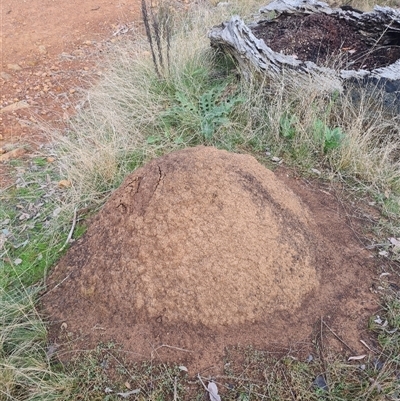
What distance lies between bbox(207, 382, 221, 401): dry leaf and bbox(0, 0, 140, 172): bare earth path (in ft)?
8.90

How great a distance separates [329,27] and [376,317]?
3.40 meters

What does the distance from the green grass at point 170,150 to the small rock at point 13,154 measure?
0.09m

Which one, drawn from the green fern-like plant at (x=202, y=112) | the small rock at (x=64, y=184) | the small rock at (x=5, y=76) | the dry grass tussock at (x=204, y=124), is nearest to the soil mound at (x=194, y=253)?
the dry grass tussock at (x=204, y=124)

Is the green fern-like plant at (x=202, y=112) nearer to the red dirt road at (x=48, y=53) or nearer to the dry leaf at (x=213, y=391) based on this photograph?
the red dirt road at (x=48, y=53)

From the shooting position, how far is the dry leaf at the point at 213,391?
157 centimetres

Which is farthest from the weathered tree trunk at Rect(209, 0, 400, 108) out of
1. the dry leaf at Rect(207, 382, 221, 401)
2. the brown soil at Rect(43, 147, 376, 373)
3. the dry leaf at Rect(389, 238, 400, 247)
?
the dry leaf at Rect(207, 382, 221, 401)

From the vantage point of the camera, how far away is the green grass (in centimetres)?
163

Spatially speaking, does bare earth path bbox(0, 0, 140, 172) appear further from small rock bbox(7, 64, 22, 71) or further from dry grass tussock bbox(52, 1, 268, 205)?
dry grass tussock bbox(52, 1, 268, 205)

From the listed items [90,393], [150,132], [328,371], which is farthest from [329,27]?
[90,393]

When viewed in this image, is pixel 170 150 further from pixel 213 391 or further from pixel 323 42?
pixel 323 42

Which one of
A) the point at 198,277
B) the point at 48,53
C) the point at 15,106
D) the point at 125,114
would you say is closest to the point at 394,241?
the point at 198,277

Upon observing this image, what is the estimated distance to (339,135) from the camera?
300 cm

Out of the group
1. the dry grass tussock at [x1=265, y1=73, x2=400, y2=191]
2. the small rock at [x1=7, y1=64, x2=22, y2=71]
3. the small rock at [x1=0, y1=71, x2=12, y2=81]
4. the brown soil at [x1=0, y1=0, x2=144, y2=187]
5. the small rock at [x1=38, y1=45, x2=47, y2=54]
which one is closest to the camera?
the dry grass tussock at [x1=265, y1=73, x2=400, y2=191]

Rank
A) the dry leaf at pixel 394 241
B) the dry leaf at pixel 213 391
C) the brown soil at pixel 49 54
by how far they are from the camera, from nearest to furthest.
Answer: the dry leaf at pixel 213 391
the dry leaf at pixel 394 241
the brown soil at pixel 49 54
